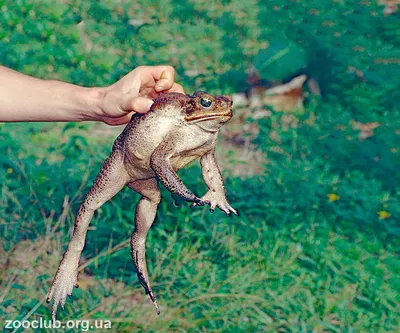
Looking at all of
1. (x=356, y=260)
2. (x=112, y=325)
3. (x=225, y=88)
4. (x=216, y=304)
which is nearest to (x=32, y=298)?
(x=112, y=325)

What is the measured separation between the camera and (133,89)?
2.18 meters

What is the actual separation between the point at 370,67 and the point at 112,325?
3.84m

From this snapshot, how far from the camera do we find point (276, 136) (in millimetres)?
5980

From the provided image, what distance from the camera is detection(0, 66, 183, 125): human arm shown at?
2238 mm

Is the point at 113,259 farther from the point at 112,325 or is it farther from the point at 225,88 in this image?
the point at 225,88

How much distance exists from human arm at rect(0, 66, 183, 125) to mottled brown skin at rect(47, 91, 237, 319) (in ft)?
0.82

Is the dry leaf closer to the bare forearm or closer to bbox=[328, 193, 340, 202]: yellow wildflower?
bbox=[328, 193, 340, 202]: yellow wildflower

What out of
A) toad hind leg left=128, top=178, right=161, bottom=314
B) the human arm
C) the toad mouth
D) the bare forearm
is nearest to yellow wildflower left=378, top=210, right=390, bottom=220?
the human arm

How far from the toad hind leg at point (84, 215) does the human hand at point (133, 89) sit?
0.69 feet

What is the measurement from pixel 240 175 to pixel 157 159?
11.5 feet

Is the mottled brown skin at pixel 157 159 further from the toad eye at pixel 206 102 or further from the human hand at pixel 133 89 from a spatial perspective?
the human hand at pixel 133 89

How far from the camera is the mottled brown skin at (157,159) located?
179 centimetres

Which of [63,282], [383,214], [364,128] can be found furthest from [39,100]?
[364,128]

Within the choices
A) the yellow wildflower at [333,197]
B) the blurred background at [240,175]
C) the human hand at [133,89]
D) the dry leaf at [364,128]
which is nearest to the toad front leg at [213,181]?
the human hand at [133,89]
